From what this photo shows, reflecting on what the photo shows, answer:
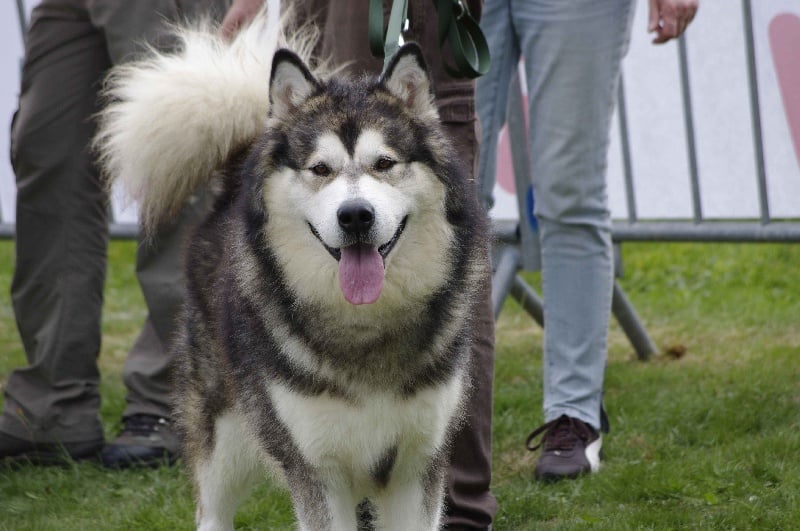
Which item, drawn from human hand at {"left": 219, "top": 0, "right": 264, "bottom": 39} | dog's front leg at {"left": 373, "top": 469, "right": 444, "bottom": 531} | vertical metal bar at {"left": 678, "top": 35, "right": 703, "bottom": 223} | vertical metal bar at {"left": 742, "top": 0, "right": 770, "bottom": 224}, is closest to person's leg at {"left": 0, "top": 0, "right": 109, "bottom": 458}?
human hand at {"left": 219, "top": 0, "right": 264, "bottom": 39}

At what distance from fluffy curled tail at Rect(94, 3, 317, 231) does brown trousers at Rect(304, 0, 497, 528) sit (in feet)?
0.50

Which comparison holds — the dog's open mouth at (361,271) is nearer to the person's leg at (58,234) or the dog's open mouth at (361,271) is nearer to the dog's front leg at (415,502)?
the dog's front leg at (415,502)

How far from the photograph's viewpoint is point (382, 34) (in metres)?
2.95

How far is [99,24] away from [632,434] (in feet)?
8.28

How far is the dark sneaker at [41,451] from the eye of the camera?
13.6ft

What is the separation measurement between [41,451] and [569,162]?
2.25m


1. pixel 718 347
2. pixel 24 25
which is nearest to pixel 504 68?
pixel 718 347

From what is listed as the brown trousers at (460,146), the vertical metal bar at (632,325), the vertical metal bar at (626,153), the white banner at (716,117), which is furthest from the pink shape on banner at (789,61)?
the brown trousers at (460,146)

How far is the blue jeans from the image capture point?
3604mm

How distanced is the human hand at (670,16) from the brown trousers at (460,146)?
2.25ft

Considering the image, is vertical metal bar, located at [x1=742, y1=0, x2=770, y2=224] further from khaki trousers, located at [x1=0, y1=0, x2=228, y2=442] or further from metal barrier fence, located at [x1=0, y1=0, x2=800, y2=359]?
khaki trousers, located at [x1=0, y1=0, x2=228, y2=442]

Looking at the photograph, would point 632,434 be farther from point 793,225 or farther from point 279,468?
point 279,468

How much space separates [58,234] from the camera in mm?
4230

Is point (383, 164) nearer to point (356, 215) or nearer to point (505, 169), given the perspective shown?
point (356, 215)
